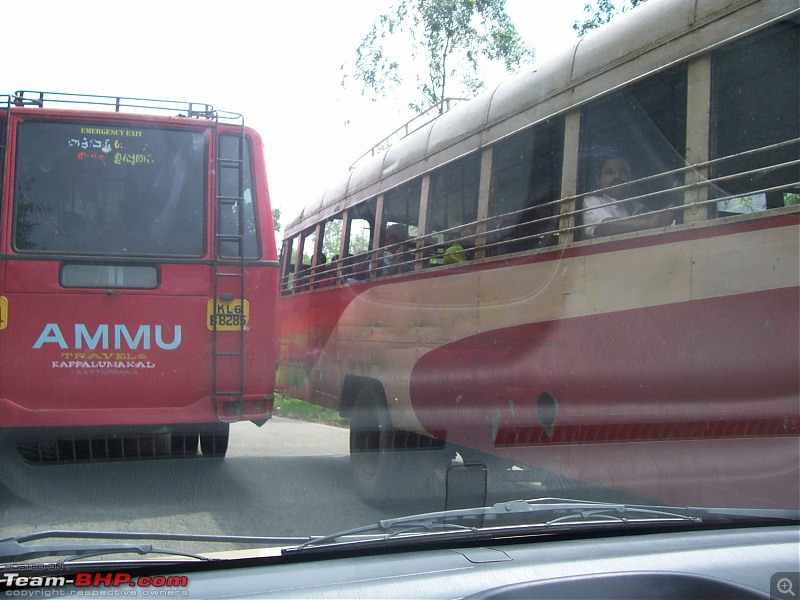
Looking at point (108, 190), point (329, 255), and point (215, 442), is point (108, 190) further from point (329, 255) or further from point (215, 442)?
point (329, 255)

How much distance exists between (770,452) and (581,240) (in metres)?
1.39

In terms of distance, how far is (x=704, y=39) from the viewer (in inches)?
139

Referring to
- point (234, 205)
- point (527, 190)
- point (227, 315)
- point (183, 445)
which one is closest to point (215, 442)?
point (183, 445)

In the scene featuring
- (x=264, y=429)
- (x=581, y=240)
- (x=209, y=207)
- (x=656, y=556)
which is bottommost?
(x=264, y=429)

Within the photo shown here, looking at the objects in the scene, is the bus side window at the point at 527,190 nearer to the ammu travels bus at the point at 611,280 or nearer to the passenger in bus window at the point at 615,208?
the ammu travels bus at the point at 611,280

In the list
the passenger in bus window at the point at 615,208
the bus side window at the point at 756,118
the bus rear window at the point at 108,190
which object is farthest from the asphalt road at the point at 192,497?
the bus side window at the point at 756,118

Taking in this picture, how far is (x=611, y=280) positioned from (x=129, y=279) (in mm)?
3243

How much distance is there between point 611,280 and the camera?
3.77m

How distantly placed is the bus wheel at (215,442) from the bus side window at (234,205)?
1.35m

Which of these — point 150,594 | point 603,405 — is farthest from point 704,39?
point 150,594

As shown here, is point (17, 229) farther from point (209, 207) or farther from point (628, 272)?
point (628, 272)

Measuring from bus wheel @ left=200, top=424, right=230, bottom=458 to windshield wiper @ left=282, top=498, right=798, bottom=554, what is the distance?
3584mm

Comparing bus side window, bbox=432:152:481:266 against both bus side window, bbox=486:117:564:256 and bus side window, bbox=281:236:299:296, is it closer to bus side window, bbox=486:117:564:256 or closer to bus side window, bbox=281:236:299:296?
bus side window, bbox=486:117:564:256

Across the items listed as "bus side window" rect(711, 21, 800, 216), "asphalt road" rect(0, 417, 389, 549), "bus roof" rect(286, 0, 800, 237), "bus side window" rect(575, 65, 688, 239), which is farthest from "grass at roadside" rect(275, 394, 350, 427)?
"bus side window" rect(711, 21, 800, 216)
